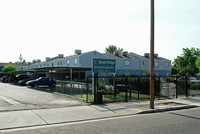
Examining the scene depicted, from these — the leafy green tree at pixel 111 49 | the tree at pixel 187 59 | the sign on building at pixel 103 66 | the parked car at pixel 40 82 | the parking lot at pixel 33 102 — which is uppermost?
the leafy green tree at pixel 111 49

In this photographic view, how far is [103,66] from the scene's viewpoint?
56.5ft

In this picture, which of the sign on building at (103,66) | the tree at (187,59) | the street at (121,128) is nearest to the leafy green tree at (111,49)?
the tree at (187,59)

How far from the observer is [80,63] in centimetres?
4503

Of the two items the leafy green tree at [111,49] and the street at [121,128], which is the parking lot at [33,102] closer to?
the street at [121,128]

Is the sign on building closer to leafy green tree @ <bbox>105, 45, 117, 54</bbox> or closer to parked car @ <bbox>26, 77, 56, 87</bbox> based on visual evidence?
parked car @ <bbox>26, 77, 56, 87</bbox>

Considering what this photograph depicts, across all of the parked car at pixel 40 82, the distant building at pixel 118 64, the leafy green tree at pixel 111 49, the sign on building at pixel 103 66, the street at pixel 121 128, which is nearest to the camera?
the street at pixel 121 128

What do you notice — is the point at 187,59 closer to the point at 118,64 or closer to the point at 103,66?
the point at 118,64

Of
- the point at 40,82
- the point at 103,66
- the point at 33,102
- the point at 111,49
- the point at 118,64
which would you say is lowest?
the point at 33,102

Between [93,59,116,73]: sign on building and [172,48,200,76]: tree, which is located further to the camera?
[172,48,200,76]: tree

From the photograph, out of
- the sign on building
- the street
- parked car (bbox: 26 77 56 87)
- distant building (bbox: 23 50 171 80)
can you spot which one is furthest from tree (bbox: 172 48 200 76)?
the street

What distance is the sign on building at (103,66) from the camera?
55.6ft

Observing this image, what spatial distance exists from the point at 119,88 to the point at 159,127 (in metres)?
10.4

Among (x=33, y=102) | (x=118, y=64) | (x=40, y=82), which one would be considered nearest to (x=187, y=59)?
(x=118, y=64)

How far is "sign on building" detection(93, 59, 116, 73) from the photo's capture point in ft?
55.6
